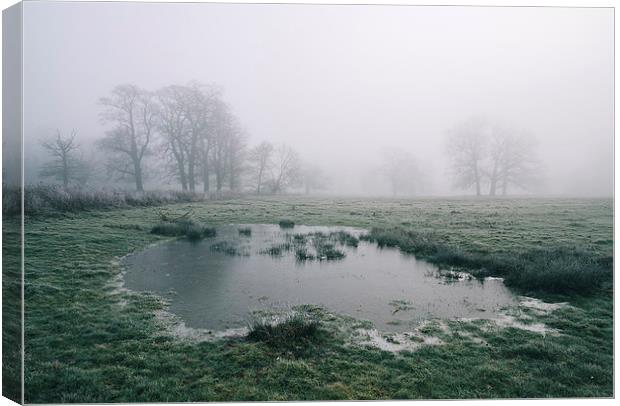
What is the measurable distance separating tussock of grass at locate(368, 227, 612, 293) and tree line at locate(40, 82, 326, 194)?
220cm

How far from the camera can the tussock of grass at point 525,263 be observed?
27.0ft

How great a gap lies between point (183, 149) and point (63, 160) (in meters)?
2.15

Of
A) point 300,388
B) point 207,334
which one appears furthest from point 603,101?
point 207,334

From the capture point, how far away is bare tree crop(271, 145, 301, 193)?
8.63 metres

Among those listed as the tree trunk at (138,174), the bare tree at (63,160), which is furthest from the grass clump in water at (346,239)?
the bare tree at (63,160)

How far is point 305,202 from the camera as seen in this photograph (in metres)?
9.14

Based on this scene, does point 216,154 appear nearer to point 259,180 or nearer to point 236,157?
point 236,157

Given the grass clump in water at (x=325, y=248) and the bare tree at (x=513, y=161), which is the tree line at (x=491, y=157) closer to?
the bare tree at (x=513, y=161)

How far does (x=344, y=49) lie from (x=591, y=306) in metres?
6.51

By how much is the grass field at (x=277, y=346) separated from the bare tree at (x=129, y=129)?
912mm

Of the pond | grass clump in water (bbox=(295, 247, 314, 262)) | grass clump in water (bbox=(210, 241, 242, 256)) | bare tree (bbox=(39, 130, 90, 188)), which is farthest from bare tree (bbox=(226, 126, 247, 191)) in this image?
bare tree (bbox=(39, 130, 90, 188))

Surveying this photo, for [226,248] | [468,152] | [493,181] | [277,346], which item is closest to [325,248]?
[226,248]

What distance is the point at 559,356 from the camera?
6789mm

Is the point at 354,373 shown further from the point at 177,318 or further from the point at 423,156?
the point at 423,156
